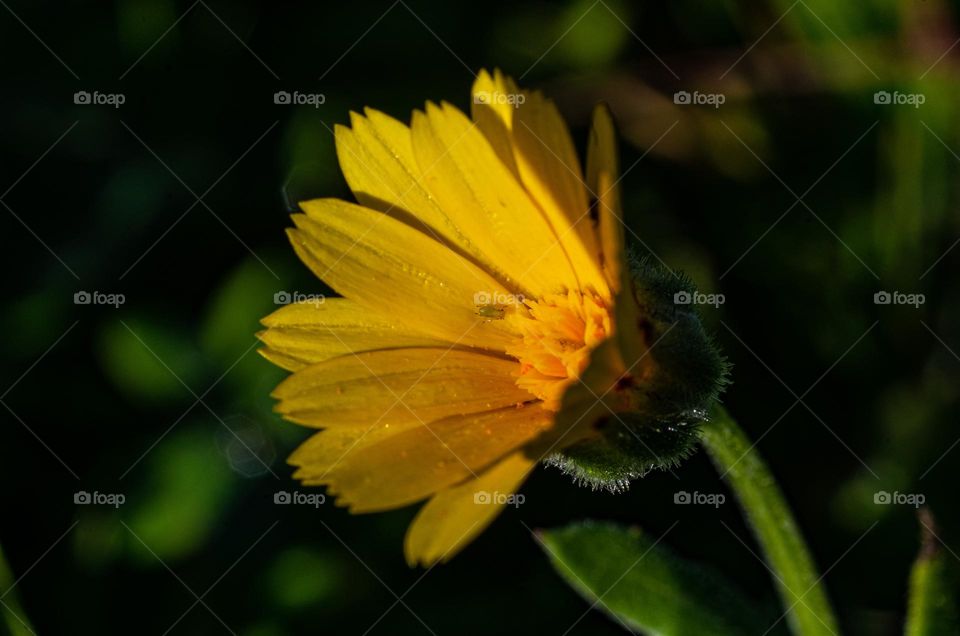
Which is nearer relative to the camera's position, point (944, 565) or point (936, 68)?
point (944, 565)

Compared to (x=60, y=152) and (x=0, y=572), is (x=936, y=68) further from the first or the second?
(x=0, y=572)

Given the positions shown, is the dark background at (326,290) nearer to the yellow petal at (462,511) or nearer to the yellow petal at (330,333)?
the yellow petal at (330,333)

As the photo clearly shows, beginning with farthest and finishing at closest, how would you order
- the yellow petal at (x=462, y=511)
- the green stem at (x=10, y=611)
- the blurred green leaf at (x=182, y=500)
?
the blurred green leaf at (x=182, y=500) < the green stem at (x=10, y=611) < the yellow petal at (x=462, y=511)

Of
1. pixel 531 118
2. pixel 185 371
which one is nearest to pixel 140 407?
pixel 185 371

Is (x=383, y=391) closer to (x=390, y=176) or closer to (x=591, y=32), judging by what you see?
(x=390, y=176)

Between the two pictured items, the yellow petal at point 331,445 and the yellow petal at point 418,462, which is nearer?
the yellow petal at point 418,462

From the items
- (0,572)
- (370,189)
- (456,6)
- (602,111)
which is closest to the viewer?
(602,111)

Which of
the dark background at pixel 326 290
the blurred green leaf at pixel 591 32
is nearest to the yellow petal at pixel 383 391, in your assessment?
the dark background at pixel 326 290
